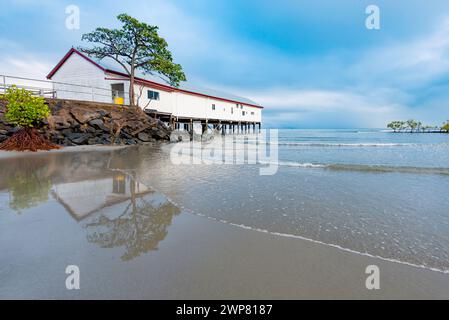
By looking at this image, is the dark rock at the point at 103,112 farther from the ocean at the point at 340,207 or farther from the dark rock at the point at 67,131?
the ocean at the point at 340,207

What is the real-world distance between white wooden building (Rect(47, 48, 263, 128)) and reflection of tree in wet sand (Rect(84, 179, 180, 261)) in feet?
61.4

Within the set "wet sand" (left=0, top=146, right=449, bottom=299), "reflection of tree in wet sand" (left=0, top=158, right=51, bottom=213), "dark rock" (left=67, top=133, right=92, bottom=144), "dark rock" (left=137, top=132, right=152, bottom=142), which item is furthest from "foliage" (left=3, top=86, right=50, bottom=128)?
"wet sand" (left=0, top=146, right=449, bottom=299)

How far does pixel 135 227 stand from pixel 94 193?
2.37 m

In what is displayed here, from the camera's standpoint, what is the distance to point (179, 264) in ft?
7.88

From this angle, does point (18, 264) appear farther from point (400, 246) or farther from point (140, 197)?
point (400, 246)

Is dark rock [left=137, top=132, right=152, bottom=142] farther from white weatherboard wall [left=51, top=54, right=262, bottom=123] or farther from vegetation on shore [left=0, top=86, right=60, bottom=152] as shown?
vegetation on shore [left=0, top=86, right=60, bottom=152]

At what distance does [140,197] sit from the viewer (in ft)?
16.1

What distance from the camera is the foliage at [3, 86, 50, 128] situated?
Result: 41.7ft

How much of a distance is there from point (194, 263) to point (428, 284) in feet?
7.52

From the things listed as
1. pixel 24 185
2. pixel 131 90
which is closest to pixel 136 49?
pixel 131 90

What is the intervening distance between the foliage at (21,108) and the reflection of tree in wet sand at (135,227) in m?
13.0

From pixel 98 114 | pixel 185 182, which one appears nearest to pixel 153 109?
pixel 98 114

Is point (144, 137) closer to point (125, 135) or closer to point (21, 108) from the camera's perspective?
point (125, 135)

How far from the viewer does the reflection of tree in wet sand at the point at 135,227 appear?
9.23 ft
